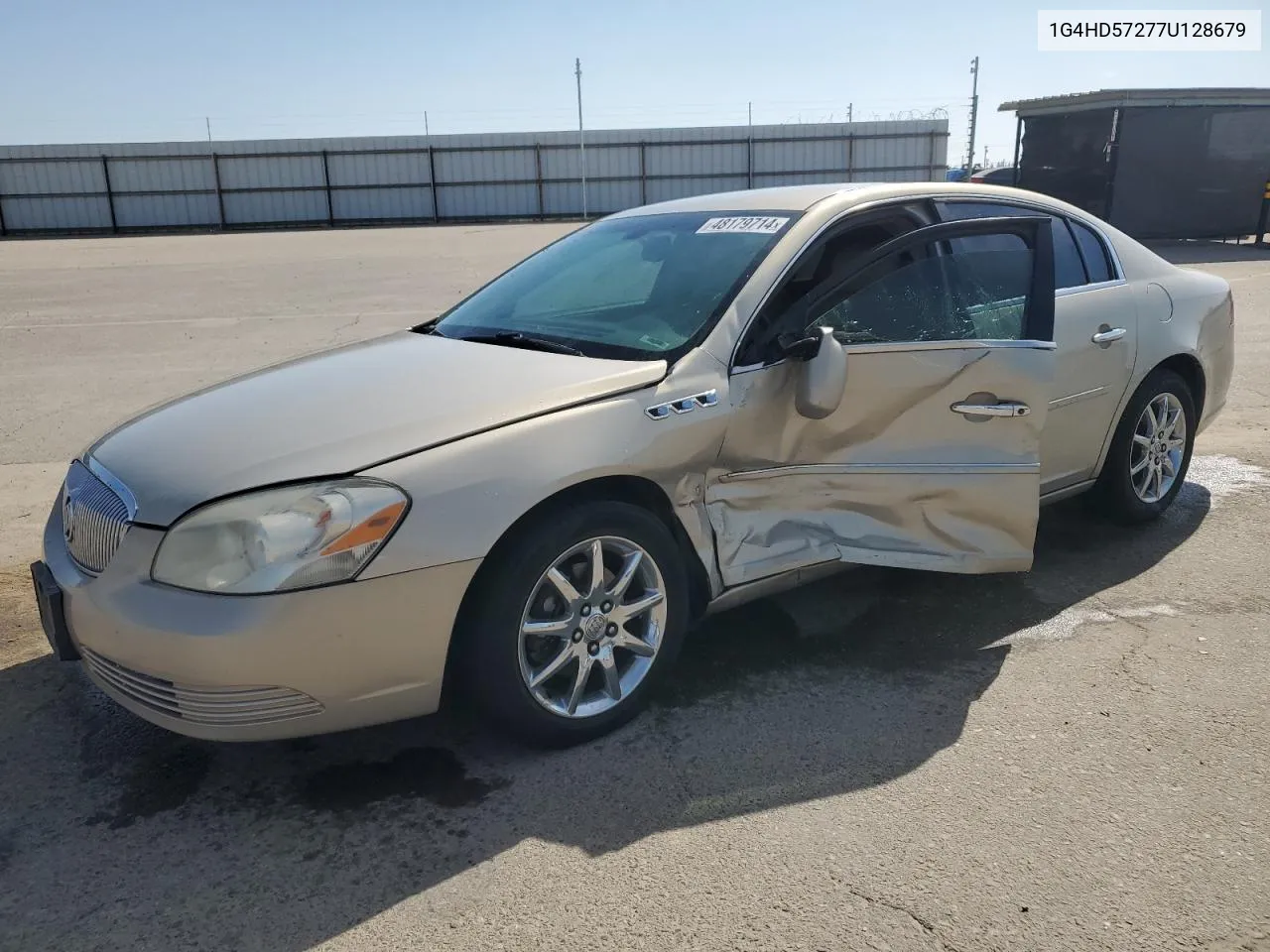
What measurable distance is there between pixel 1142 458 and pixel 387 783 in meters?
3.73

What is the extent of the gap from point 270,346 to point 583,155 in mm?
26692

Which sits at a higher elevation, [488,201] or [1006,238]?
[488,201]

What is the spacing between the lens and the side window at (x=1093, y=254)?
4414mm

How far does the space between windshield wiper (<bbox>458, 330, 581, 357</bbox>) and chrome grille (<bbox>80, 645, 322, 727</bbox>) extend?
53.9 inches

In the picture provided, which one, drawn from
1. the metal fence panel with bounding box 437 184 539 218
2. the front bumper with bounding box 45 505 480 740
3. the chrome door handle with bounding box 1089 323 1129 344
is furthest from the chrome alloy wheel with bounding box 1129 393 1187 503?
the metal fence panel with bounding box 437 184 539 218

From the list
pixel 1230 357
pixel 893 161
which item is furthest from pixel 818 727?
pixel 893 161

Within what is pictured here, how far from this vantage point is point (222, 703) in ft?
8.12

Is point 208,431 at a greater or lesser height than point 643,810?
greater

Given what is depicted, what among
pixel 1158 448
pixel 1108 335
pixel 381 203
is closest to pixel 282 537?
pixel 1108 335

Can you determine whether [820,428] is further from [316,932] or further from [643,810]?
[316,932]

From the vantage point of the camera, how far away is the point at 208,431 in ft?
9.56

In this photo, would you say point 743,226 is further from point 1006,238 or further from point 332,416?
point 332,416

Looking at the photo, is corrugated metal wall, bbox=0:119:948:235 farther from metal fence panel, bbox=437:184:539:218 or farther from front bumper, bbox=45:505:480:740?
front bumper, bbox=45:505:480:740

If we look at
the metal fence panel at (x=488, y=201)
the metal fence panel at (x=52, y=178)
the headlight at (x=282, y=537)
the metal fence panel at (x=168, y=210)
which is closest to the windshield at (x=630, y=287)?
the headlight at (x=282, y=537)
